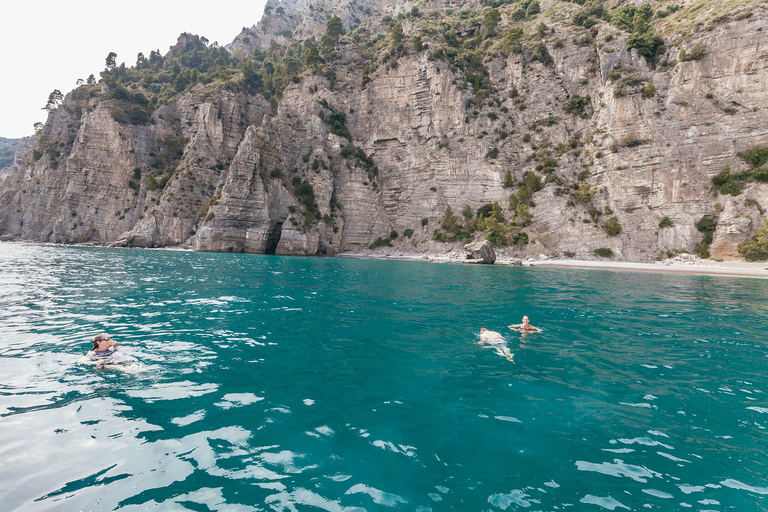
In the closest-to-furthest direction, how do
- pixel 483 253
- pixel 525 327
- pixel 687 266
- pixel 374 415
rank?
pixel 374 415 < pixel 525 327 < pixel 687 266 < pixel 483 253

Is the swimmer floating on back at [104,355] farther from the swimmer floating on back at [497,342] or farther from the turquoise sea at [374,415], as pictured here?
the swimmer floating on back at [497,342]

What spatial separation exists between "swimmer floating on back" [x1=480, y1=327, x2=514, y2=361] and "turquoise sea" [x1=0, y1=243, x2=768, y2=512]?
43 cm

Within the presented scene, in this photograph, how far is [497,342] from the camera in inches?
390

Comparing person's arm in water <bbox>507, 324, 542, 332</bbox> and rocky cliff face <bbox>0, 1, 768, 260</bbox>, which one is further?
rocky cliff face <bbox>0, 1, 768, 260</bbox>

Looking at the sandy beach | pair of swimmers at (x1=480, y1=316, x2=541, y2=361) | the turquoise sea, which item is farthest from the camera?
the sandy beach

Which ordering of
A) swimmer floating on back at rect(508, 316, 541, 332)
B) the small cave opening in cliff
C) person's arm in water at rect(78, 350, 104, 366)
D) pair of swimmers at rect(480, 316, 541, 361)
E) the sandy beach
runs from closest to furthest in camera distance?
person's arm in water at rect(78, 350, 104, 366) < pair of swimmers at rect(480, 316, 541, 361) < swimmer floating on back at rect(508, 316, 541, 332) < the sandy beach < the small cave opening in cliff

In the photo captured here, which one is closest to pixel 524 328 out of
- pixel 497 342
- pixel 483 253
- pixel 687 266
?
pixel 497 342

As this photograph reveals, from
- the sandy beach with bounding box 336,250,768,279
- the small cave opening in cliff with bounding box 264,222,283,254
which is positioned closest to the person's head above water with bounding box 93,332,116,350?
the sandy beach with bounding box 336,250,768,279

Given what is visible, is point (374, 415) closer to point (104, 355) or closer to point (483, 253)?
point (104, 355)

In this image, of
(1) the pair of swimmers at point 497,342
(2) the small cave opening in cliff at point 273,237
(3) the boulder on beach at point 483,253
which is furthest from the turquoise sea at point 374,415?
(2) the small cave opening in cliff at point 273,237

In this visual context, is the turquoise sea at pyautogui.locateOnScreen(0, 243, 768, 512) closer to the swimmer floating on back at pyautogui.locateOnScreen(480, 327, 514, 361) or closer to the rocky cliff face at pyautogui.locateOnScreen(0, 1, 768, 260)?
the swimmer floating on back at pyautogui.locateOnScreen(480, 327, 514, 361)

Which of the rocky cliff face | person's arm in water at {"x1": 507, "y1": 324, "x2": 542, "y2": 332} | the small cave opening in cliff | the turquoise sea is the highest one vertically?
the rocky cliff face

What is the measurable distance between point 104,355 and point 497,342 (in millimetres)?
10459

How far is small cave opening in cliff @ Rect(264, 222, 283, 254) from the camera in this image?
62.0 meters
